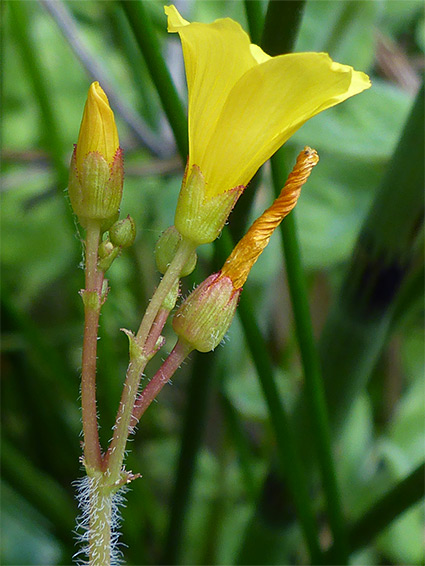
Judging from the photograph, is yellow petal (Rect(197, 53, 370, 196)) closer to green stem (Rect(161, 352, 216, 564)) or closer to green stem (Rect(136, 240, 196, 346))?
green stem (Rect(136, 240, 196, 346))

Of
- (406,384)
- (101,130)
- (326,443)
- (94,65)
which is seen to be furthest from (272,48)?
(406,384)

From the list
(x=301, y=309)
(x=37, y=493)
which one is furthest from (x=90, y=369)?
(x=37, y=493)

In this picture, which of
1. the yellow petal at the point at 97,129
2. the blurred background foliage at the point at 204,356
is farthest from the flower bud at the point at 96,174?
the blurred background foliage at the point at 204,356

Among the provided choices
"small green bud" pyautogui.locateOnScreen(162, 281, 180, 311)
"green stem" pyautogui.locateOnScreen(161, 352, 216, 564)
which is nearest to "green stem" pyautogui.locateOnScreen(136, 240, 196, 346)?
"small green bud" pyautogui.locateOnScreen(162, 281, 180, 311)

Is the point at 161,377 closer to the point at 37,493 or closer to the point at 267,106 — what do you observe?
the point at 267,106

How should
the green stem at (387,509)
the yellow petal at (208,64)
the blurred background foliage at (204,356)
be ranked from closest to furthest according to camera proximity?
the yellow petal at (208,64) → the green stem at (387,509) → the blurred background foliage at (204,356)

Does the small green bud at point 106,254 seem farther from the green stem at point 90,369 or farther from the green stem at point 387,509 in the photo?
the green stem at point 387,509
